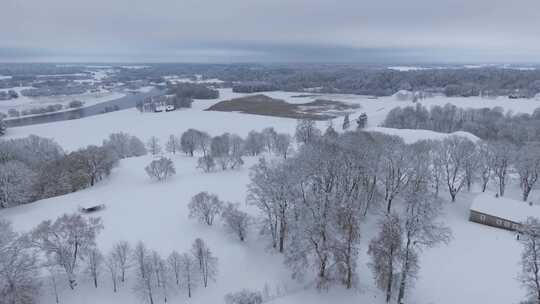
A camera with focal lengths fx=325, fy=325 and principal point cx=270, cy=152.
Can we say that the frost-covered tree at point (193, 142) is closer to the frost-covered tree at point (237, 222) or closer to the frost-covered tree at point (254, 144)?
the frost-covered tree at point (254, 144)

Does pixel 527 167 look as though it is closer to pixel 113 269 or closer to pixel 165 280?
pixel 165 280

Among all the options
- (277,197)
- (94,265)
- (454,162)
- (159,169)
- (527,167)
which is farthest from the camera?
(159,169)

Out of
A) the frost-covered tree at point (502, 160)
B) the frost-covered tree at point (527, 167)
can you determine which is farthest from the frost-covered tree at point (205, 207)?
the frost-covered tree at point (527, 167)

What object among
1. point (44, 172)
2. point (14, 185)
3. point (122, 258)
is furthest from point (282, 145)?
point (14, 185)

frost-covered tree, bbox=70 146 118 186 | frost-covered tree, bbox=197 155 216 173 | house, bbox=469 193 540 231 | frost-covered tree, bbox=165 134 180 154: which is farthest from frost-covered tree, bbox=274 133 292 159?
house, bbox=469 193 540 231

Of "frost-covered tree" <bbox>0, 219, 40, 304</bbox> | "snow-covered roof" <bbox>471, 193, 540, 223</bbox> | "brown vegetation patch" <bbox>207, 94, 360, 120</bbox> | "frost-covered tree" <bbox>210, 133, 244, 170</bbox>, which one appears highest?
"brown vegetation patch" <bbox>207, 94, 360, 120</bbox>

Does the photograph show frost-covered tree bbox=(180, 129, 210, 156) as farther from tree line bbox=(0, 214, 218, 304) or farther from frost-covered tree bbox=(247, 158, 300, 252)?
tree line bbox=(0, 214, 218, 304)
